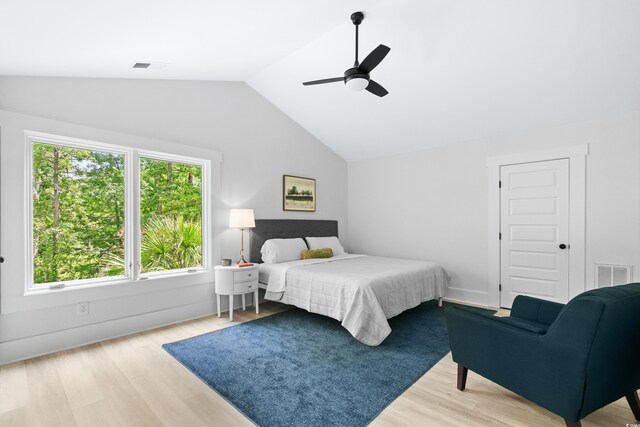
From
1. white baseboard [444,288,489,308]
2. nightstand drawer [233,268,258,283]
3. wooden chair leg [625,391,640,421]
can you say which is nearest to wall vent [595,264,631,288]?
white baseboard [444,288,489,308]

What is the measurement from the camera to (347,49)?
3.43m

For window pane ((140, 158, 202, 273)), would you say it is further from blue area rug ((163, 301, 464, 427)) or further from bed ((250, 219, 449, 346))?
blue area rug ((163, 301, 464, 427))

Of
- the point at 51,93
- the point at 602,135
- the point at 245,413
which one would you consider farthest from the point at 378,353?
the point at 51,93

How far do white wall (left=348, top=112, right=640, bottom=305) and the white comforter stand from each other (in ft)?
2.24

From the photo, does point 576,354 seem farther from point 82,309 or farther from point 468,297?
point 82,309

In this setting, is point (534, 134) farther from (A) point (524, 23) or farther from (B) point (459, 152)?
(A) point (524, 23)

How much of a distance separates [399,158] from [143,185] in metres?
3.91

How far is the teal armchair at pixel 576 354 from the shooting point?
5.00 feet

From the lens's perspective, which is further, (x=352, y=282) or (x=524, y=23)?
(x=352, y=282)

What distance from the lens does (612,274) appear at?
3.48 meters

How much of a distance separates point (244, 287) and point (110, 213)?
170 centimetres

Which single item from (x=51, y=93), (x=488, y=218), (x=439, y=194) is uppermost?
(x=51, y=93)

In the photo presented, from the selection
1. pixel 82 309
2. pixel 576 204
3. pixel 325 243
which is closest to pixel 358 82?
pixel 325 243

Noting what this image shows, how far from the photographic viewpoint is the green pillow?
4.57 metres
